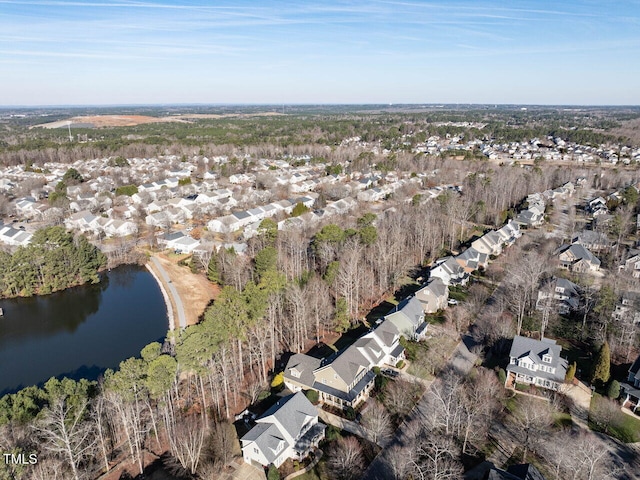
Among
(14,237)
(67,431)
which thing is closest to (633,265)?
(67,431)

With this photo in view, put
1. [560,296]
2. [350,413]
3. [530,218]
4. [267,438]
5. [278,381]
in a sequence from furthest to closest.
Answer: [530,218], [560,296], [278,381], [350,413], [267,438]

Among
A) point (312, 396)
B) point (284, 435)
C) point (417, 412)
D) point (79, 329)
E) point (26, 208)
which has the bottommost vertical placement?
point (79, 329)

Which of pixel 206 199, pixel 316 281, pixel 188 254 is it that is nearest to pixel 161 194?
pixel 206 199

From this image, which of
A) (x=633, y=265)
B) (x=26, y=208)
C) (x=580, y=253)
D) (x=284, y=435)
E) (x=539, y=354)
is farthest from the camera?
(x=26, y=208)

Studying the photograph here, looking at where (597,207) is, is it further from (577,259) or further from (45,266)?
(45,266)

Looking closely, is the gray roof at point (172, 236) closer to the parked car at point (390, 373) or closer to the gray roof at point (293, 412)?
the parked car at point (390, 373)

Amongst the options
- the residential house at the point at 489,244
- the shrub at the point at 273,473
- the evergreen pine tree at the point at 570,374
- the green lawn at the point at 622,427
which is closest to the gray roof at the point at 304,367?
the shrub at the point at 273,473

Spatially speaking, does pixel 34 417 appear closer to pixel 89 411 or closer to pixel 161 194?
pixel 89 411
